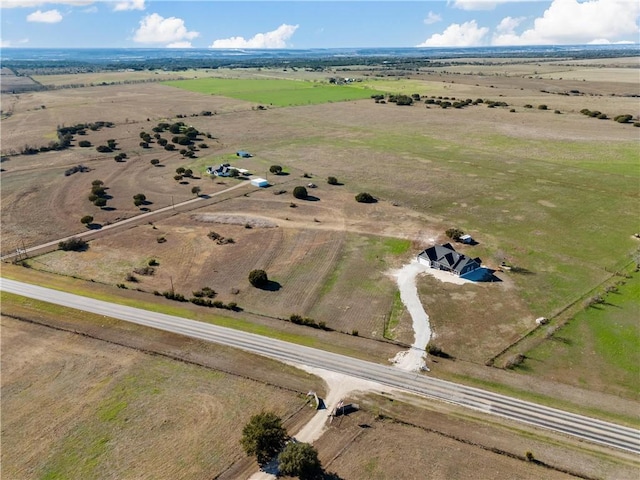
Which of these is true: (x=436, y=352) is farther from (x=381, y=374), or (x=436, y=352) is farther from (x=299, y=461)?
Result: (x=299, y=461)

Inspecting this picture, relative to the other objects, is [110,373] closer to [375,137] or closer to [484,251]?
[484,251]

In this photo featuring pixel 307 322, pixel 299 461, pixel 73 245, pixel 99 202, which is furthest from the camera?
pixel 99 202

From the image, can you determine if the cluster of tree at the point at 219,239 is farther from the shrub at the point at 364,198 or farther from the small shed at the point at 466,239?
the small shed at the point at 466,239

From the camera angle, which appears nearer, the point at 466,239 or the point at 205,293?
the point at 205,293

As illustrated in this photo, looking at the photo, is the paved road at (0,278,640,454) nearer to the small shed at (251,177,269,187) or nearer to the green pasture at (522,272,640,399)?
the green pasture at (522,272,640,399)

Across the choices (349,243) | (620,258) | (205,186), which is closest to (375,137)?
Result: (205,186)

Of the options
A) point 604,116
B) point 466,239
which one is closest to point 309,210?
point 466,239

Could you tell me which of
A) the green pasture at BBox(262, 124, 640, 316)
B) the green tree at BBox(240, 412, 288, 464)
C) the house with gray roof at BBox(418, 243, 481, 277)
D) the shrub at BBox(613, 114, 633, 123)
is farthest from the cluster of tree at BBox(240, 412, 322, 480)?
the shrub at BBox(613, 114, 633, 123)
